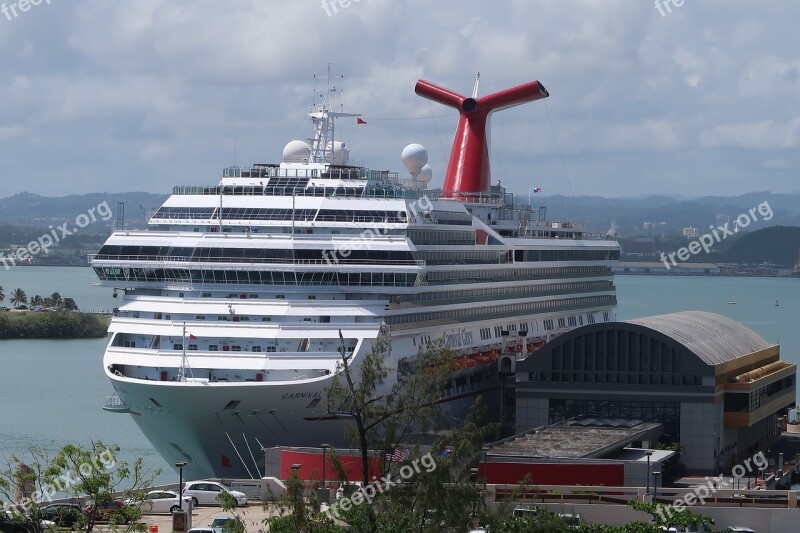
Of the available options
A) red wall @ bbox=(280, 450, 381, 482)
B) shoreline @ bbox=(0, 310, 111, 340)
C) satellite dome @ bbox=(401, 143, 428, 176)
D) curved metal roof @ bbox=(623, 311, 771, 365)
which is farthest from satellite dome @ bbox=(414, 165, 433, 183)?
shoreline @ bbox=(0, 310, 111, 340)

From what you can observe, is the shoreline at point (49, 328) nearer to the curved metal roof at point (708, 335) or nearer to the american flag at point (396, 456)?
the curved metal roof at point (708, 335)

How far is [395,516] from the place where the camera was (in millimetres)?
30797

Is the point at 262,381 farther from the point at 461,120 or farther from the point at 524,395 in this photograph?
the point at 461,120

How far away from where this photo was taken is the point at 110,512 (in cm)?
3606

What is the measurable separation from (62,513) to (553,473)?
47.4ft

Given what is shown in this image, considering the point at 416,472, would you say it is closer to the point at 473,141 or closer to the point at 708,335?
the point at 708,335

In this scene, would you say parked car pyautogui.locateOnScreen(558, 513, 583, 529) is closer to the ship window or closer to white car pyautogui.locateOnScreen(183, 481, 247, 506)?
white car pyautogui.locateOnScreen(183, 481, 247, 506)

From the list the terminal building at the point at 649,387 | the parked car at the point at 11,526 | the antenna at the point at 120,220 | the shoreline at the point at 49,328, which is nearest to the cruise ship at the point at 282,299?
the antenna at the point at 120,220

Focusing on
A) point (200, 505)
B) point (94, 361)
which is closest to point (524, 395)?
point (200, 505)

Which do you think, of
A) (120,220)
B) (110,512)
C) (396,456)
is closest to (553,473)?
(396,456)

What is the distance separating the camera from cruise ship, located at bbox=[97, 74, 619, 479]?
164 feet

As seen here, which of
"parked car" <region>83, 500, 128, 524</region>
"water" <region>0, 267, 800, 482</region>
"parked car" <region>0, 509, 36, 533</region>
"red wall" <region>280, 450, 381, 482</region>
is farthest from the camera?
"water" <region>0, 267, 800, 482</region>

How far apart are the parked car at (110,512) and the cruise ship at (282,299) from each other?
31.4 feet

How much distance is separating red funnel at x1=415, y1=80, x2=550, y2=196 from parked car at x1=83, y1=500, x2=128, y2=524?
37468 millimetres
